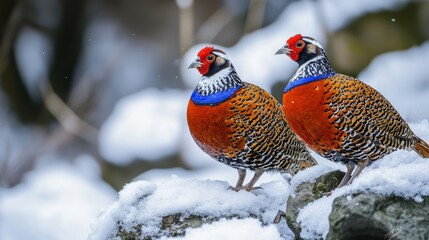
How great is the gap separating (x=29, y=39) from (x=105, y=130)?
0.96 metres

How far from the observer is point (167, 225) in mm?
2543

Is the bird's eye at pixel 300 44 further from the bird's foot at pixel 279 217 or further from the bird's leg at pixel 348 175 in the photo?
the bird's foot at pixel 279 217

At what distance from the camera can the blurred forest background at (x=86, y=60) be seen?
16.6ft

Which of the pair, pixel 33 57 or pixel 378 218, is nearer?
pixel 378 218

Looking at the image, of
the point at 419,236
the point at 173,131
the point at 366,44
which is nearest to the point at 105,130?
the point at 173,131

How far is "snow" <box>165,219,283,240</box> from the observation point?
220 centimetres

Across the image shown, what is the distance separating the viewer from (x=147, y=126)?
4.93m

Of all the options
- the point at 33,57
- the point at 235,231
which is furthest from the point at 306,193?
the point at 33,57

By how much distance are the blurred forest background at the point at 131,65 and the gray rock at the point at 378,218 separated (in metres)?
2.59

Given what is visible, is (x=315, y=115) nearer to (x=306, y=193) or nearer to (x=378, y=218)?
(x=306, y=193)

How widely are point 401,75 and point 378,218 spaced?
8.98 feet

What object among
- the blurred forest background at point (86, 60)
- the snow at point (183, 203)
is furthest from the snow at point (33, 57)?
the snow at point (183, 203)

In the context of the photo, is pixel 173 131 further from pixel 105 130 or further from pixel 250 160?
pixel 250 160

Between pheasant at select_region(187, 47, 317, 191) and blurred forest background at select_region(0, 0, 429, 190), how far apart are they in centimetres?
224
